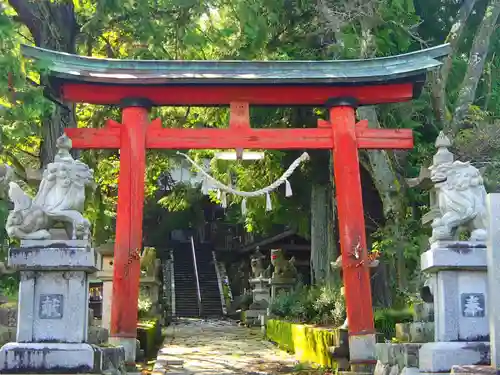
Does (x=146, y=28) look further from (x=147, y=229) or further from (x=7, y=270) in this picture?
(x=147, y=229)

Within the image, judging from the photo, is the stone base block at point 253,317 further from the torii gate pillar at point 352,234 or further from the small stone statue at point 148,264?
the torii gate pillar at point 352,234

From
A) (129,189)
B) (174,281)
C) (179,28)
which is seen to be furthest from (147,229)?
(129,189)

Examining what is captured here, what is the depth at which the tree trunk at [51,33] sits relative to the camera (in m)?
14.7

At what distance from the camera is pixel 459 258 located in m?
8.55

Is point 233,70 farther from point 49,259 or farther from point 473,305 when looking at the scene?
point 473,305

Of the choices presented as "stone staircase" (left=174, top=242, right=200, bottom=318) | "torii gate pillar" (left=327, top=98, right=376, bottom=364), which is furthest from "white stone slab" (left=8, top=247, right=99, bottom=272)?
"stone staircase" (left=174, top=242, right=200, bottom=318)

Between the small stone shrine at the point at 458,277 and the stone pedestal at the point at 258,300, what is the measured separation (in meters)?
18.4

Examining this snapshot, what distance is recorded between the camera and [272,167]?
2008cm

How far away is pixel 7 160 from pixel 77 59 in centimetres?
299

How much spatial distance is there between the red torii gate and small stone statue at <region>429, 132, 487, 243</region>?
3725mm

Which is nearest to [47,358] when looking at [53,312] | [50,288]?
[53,312]

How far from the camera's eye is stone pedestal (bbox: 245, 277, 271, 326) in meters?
27.0

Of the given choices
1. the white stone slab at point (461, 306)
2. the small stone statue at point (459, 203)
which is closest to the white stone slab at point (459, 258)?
the white stone slab at point (461, 306)

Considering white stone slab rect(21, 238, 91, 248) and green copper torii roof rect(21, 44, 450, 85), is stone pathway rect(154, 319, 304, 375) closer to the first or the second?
white stone slab rect(21, 238, 91, 248)
